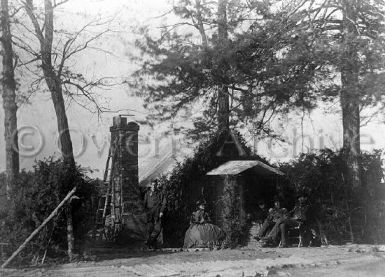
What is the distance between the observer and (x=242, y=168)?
663 inches

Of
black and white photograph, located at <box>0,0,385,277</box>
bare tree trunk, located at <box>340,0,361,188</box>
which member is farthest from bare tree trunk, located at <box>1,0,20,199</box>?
bare tree trunk, located at <box>340,0,361,188</box>

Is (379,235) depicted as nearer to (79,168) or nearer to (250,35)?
(250,35)

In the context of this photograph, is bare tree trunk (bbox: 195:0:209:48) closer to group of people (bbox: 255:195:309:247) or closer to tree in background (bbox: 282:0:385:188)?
tree in background (bbox: 282:0:385:188)

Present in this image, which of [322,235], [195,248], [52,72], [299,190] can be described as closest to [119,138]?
[52,72]

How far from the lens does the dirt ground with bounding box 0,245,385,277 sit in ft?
34.7

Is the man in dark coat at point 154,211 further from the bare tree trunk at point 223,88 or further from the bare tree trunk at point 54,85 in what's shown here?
the bare tree trunk at point 223,88

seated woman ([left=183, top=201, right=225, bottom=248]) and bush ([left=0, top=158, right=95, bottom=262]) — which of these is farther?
seated woman ([left=183, top=201, right=225, bottom=248])

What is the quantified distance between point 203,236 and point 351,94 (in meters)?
6.51

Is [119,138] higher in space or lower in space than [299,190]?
higher

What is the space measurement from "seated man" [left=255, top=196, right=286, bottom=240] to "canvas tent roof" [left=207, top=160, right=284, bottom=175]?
1363mm

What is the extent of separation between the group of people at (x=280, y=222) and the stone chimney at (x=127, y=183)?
162 inches

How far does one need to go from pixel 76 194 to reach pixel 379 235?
10660 mm

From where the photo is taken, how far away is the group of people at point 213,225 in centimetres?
1595

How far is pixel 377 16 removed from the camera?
57.4ft
